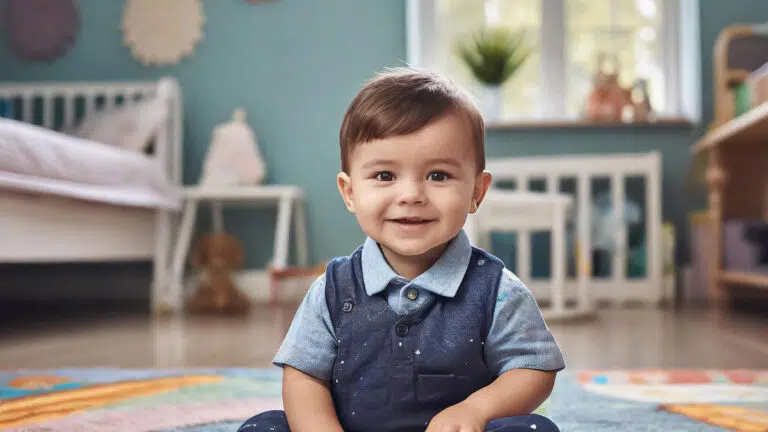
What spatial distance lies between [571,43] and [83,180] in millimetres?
2023

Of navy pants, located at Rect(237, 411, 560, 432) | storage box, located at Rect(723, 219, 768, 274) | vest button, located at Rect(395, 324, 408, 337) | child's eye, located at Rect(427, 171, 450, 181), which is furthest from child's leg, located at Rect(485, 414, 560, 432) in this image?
storage box, located at Rect(723, 219, 768, 274)

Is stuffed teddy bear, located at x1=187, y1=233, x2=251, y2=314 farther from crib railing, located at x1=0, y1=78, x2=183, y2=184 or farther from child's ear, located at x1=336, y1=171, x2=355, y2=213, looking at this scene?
child's ear, located at x1=336, y1=171, x2=355, y2=213

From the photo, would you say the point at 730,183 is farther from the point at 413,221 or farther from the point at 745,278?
the point at 413,221

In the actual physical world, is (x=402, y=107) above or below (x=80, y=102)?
below

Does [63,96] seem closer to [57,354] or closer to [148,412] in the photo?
[57,354]

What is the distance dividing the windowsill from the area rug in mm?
1893

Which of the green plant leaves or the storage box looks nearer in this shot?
the storage box

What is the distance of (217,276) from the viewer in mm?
2770

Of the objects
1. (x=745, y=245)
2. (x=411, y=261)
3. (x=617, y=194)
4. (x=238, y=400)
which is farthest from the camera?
(x=617, y=194)

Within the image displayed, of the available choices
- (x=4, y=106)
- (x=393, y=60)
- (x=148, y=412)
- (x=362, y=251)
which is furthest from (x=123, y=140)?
(x=362, y=251)

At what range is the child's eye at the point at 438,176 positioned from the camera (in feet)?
2.17

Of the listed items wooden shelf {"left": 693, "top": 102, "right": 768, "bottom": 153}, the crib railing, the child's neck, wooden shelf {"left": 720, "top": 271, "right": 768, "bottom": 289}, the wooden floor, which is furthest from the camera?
the crib railing

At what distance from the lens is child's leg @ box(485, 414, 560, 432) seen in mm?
598

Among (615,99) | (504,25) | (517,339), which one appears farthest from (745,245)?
(517,339)
